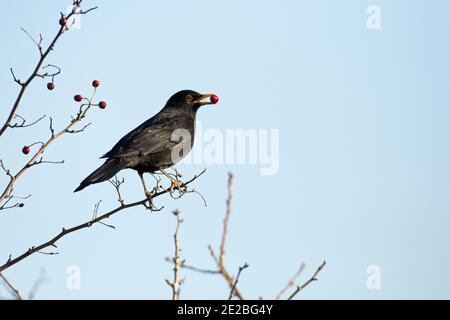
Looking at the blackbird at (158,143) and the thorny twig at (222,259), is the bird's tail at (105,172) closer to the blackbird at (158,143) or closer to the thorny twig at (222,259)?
the blackbird at (158,143)

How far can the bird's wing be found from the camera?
7.88 m

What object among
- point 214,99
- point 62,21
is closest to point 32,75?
point 62,21

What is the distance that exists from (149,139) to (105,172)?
4.06 ft

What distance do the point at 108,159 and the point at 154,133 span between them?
980 mm

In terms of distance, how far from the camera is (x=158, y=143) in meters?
8.19

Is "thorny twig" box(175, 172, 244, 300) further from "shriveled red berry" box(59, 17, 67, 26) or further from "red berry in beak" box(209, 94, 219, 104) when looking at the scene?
"red berry in beak" box(209, 94, 219, 104)

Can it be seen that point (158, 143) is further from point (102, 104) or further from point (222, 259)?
point (222, 259)

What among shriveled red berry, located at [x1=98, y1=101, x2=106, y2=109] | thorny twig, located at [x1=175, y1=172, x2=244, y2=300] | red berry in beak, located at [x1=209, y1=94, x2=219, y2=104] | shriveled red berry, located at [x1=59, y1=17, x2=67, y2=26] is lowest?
thorny twig, located at [x1=175, y1=172, x2=244, y2=300]

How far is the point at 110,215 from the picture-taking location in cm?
548

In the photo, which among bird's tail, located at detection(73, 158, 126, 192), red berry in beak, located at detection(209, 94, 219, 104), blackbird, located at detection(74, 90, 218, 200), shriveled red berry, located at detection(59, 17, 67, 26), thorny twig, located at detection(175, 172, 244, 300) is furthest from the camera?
red berry in beak, located at detection(209, 94, 219, 104)

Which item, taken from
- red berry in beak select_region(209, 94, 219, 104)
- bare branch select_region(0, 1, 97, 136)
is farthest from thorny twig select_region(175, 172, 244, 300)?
red berry in beak select_region(209, 94, 219, 104)
